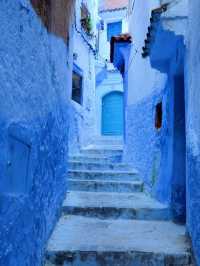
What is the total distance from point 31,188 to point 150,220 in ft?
7.13

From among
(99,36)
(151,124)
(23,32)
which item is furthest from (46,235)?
(99,36)

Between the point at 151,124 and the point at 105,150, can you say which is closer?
the point at 151,124

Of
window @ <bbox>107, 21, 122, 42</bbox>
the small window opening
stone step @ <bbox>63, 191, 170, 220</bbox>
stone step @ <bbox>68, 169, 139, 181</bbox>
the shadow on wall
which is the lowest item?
stone step @ <bbox>63, 191, 170, 220</bbox>

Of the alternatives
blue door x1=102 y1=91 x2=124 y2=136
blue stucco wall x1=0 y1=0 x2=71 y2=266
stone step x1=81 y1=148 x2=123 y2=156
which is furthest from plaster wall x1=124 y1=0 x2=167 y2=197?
blue door x1=102 y1=91 x2=124 y2=136

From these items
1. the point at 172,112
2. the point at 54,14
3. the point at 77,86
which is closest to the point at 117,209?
the point at 172,112

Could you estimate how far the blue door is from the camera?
49.9 feet

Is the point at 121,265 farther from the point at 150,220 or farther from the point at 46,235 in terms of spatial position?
the point at 150,220

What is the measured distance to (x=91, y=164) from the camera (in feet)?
20.8

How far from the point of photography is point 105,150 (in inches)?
318

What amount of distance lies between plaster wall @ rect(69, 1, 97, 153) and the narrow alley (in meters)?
2.34

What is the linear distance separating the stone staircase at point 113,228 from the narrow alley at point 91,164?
1 centimetres

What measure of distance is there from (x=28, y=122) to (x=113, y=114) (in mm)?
13203

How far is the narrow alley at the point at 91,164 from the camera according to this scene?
1918mm

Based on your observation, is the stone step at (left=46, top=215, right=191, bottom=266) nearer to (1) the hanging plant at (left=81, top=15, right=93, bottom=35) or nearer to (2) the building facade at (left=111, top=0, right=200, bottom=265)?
(2) the building facade at (left=111, top=0, right=200, bottom=265)
